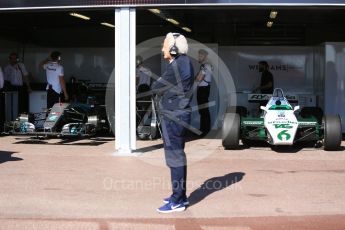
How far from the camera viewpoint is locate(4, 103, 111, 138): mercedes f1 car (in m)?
12.9

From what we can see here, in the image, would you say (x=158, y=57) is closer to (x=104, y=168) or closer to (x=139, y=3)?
(x=139, y=3)

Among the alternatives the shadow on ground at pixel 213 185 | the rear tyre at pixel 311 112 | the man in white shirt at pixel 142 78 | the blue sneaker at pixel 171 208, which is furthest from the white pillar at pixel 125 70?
the rear tyre at pixel 311 112

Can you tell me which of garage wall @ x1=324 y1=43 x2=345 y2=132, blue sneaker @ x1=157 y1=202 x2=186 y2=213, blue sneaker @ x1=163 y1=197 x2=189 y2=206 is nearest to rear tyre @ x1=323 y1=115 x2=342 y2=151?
garage wall @ x1=324 y1=43 x2=345 y2=132

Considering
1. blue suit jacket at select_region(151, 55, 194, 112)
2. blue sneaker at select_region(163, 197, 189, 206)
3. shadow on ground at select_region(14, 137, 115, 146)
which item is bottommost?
blue sneaker at select_region(163, 197, 189, 206)

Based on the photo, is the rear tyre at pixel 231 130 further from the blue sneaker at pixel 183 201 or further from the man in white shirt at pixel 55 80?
the blue sneaker at pixel 183 201

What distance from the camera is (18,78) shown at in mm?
16031

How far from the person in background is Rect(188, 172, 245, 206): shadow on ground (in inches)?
33.7

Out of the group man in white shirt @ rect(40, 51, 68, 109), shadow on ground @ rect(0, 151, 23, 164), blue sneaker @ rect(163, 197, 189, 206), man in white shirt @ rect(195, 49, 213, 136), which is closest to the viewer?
→ blue sneaker @ rect(163, 197, 189, 206)

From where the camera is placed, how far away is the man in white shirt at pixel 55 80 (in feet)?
45.2

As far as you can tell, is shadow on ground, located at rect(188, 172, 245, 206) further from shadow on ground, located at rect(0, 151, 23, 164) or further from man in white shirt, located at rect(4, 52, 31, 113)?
man in white shirt, located at rect(4, 52, 31, 113)

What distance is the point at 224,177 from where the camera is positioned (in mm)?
9250

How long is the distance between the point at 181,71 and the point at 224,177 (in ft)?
9.59

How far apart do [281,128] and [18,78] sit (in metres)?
7.88

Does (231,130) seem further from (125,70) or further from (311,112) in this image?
(311,112)
